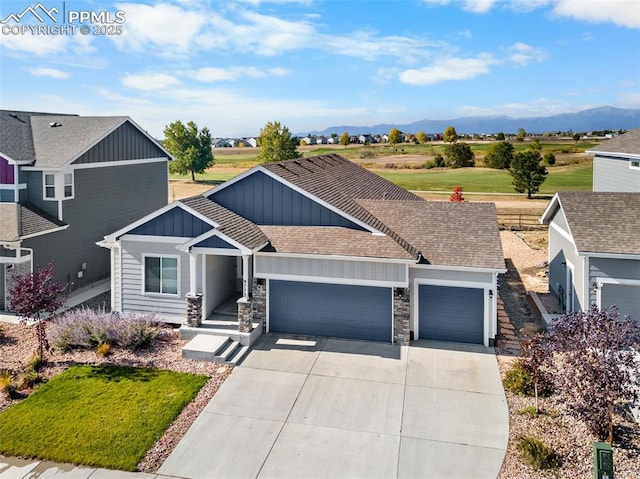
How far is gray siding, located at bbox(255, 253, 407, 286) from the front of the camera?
1432 centimetres

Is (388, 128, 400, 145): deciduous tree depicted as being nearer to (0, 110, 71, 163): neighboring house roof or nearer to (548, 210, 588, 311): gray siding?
(0, 110, 71, 163): neighboring house roof

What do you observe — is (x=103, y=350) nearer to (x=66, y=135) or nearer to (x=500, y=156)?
(x=66, y=135)

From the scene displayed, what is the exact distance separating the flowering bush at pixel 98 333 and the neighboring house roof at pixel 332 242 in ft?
14.5

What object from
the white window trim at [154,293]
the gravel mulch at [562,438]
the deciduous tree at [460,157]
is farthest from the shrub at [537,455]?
the deciduous tree at [460,157]

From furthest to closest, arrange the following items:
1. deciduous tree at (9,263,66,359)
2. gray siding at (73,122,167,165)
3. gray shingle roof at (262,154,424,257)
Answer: gray siding at (73,122,167,165) < gray shingle roof at (262,154,424,257) < deciduous tree at (9,263,66,359)

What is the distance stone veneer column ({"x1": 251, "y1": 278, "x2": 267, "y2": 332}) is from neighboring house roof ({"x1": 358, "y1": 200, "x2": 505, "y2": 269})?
184 inches

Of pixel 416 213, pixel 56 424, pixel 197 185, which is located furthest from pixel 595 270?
pixel 197 185

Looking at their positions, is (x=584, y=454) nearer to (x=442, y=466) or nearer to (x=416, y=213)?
(x=442, y=466)

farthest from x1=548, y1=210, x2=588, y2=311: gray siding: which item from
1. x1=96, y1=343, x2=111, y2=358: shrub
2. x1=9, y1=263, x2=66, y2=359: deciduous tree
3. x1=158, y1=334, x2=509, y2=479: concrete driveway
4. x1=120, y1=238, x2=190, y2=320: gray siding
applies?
x1=9, y1=263, x2=66, y2=359: deciduous tree

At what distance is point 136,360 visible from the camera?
13.4 metres

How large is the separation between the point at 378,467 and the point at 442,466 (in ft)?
3.75

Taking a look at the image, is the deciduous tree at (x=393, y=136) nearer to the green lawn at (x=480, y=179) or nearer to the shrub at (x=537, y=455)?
the green lawn at (x=480, y=179)

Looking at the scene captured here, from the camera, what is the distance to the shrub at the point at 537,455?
873 cm

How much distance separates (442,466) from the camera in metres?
8.98
